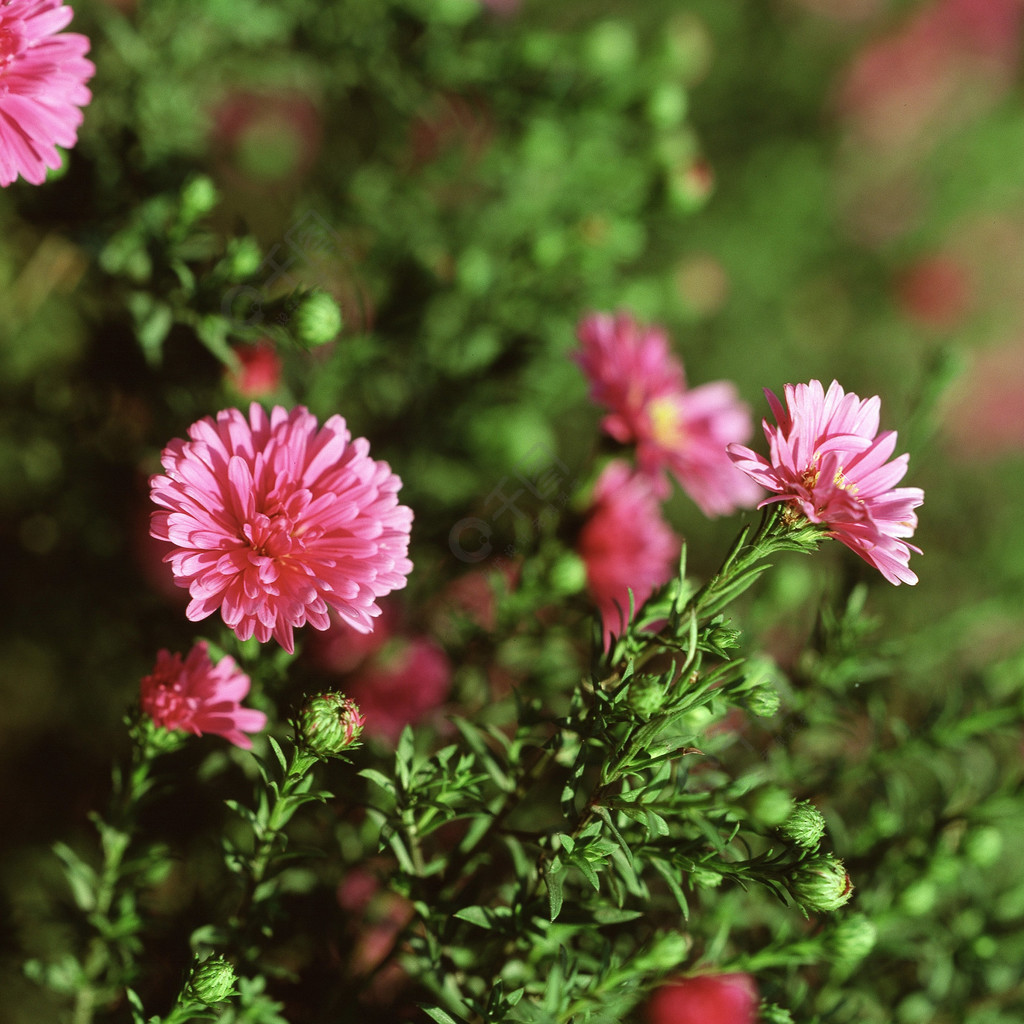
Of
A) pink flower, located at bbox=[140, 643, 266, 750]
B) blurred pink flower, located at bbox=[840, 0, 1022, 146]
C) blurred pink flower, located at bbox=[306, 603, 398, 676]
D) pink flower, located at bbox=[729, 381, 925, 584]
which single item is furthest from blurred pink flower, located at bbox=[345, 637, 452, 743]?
blurred pink flower, located at bbox=[840, 0, 1022, 146]

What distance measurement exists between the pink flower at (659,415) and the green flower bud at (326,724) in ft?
1.75

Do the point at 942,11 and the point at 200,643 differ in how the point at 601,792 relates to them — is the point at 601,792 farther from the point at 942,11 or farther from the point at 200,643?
the point at 942,11

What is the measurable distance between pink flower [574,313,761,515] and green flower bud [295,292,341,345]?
355mm

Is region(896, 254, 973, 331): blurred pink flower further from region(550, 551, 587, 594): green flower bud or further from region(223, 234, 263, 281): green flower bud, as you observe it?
region(223, 234, 263, 281): green flower bud

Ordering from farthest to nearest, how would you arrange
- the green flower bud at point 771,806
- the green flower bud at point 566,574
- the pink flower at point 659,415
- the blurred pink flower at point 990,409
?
the blurred pink flower at point 990,409
the pink flower at point 659,415
the green flower bud at point 566,574
the green flower bud at point 771,806

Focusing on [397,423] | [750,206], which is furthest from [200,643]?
[750,206]

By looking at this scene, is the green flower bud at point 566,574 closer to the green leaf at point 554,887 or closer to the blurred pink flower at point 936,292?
the green leaf at point 554,887

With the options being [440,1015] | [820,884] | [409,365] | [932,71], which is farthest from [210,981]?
[932,71]

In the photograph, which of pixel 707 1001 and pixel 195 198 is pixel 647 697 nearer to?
pixel 707 1001

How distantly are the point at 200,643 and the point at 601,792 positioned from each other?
0.39 meters

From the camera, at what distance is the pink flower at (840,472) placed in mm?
627

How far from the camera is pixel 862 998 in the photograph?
893 mm

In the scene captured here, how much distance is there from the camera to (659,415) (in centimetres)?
114

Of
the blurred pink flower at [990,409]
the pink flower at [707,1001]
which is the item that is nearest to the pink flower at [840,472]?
the pink flower at [707,1001]
